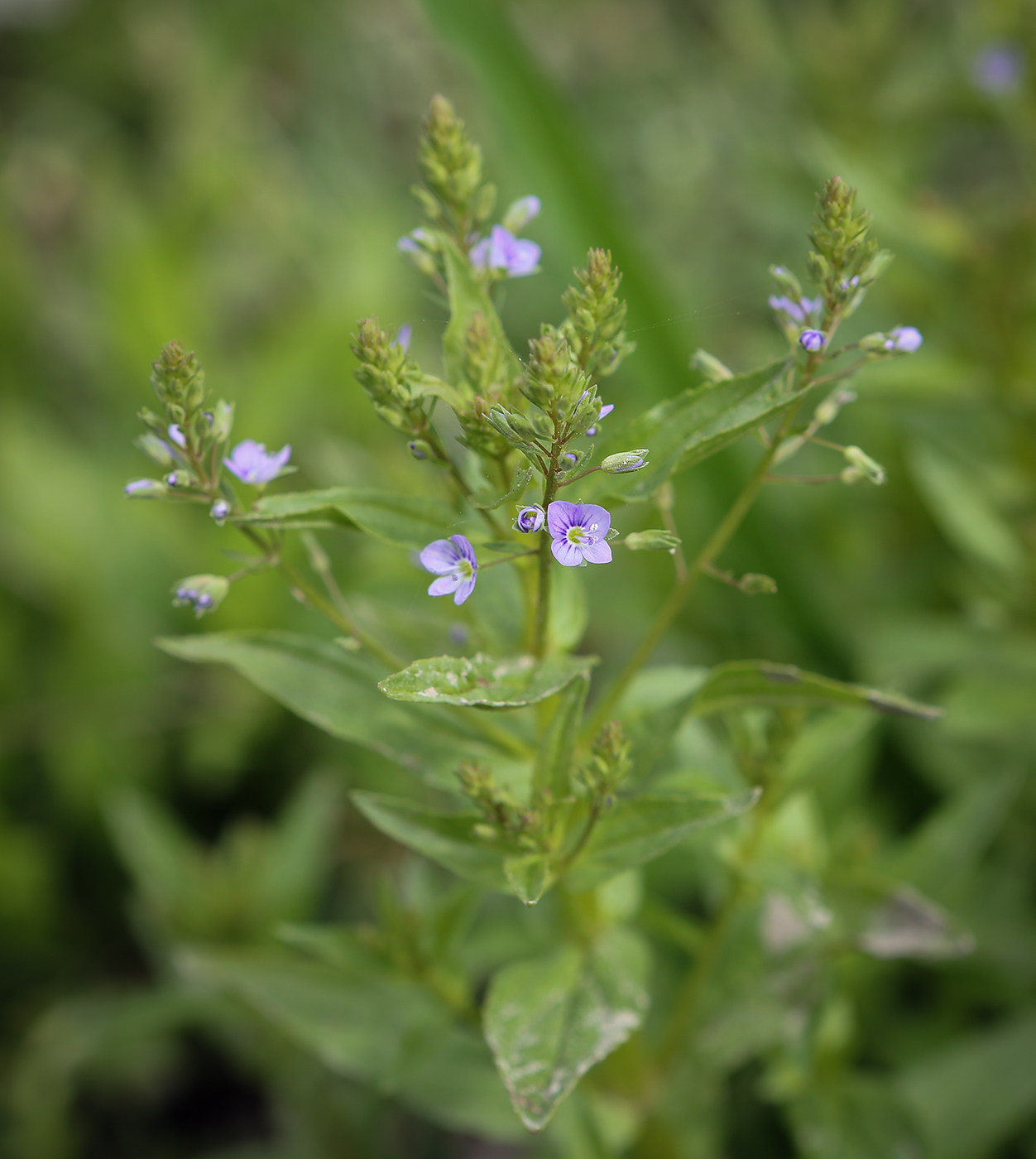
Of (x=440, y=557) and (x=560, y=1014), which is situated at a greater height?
(x=440, y=557)

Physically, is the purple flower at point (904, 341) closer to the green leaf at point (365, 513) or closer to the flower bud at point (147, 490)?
the green leaf at point (365, 513)

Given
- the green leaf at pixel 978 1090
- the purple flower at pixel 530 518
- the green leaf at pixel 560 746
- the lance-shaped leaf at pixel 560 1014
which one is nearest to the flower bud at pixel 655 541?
the purple flower at pixel 530 518

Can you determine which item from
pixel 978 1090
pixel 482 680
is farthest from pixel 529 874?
pixel 978 1090

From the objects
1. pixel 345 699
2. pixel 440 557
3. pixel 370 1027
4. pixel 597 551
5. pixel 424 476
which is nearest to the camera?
pixel 597 551

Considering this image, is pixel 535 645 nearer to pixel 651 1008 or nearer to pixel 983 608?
pixel 651 1008

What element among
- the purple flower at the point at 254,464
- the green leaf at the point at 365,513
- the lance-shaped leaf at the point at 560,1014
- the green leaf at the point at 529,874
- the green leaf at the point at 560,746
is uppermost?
the purple flower at the point at 254,464

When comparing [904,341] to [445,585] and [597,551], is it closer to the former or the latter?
[597,551]

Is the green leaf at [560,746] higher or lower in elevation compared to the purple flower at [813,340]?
lower

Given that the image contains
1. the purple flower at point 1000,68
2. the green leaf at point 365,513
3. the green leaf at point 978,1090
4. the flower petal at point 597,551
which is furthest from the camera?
the purple flower at point 1000,68
